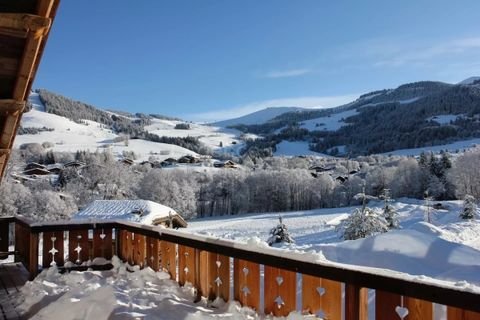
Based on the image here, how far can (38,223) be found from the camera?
5.83m

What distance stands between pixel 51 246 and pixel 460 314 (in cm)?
509

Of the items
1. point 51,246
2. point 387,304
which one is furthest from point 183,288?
point 387,304

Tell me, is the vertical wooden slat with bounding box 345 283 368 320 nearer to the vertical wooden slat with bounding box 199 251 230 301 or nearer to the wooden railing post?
the vertical wooden slat with bounding box 199 251 230 301

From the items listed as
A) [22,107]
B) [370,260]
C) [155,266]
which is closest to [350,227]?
[370,260]

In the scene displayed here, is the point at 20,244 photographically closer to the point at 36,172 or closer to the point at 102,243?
the point at 102,243

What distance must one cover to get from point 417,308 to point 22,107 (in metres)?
3.47

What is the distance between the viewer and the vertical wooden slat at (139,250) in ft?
18.2

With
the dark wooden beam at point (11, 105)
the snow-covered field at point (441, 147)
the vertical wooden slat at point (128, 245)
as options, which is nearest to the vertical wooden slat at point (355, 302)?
the dark wooden beam at point (11, 105)

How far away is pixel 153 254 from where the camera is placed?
5.36m

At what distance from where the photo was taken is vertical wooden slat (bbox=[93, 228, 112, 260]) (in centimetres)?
608

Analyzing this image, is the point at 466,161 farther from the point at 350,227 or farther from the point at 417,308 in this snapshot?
the point at 417,308

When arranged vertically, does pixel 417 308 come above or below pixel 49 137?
below

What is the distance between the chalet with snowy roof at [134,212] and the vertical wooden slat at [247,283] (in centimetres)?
1693

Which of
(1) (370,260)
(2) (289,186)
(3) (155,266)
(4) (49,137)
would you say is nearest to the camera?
(3) (155,266)
